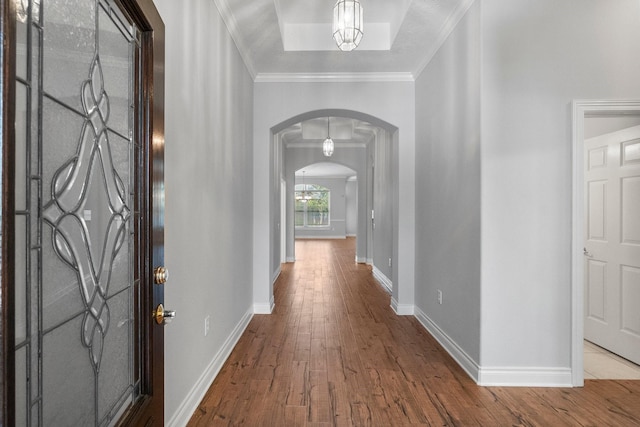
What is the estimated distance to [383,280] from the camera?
5926 millimetres

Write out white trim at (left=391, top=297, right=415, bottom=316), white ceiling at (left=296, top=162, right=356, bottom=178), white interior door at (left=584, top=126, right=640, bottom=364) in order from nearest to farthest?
white interior door at (left=584, top=126, right=640, bottom=364), white trim at (left=391, top=297, right=415, bottom=316), white ceiling at (left=296, top=162, right=356, bottom=178)

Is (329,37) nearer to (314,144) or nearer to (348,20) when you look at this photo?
(348,20)

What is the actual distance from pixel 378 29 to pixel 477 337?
295 cm

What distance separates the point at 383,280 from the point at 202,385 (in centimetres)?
406

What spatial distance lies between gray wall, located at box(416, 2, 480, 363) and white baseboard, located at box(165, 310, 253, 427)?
1.88 m

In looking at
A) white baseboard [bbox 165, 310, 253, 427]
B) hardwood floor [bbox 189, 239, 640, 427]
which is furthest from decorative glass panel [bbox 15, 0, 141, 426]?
hardwood floor [bbox 189, 239, 640, 427]

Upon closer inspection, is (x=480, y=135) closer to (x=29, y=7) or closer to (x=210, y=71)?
(x=210, y=71)

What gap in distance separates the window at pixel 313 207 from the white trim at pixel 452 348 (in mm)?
11827

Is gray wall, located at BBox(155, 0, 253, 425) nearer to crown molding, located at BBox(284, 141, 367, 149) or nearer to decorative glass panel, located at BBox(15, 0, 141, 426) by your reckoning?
decorative glass panel, located at BBox(15, 0, 141, 426)

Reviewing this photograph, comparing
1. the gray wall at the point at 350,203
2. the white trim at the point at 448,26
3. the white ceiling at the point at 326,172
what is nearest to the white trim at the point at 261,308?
the white trim at the point at 448,26

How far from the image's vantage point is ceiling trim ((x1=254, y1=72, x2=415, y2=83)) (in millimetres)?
4027

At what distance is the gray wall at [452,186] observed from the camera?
2604 millimetres

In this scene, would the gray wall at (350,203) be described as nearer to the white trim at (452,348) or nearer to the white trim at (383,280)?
the white trim at (383,280)

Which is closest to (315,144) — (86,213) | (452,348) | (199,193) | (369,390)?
(452,348)
